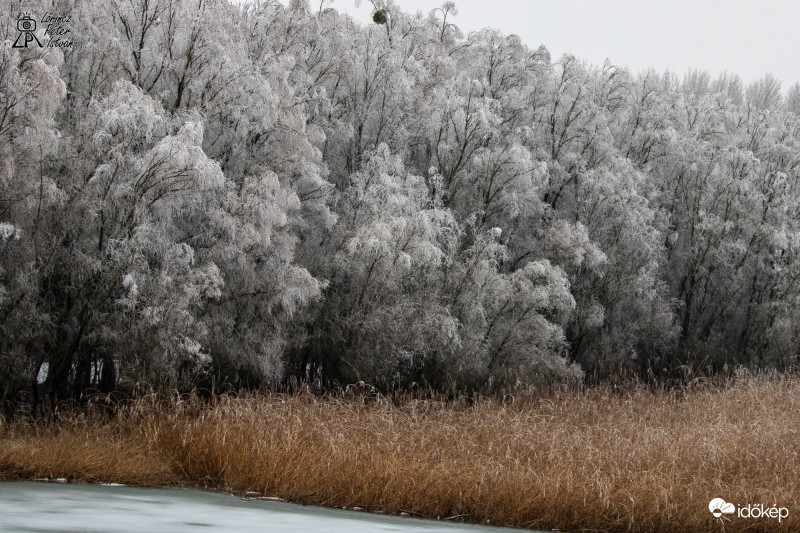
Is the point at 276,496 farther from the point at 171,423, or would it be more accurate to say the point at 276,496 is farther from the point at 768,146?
the point at 768,146

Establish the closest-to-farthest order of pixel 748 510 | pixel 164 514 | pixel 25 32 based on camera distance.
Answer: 1. pixel 164 514
2. pixel 748 510
3. pixel 25 32

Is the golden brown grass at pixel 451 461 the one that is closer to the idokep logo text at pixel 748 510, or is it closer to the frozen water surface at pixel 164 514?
the idokep logo text at pixel 748 510

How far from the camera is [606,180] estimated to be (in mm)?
27375

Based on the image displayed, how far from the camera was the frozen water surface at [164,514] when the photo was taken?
6.83 m

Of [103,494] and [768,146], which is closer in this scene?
[103,494]

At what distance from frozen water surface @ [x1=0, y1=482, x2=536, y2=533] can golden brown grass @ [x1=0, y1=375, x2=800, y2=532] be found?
497 mm

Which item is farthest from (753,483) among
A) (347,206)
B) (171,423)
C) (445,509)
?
(347,206)

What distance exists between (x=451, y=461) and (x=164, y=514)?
4.14 m

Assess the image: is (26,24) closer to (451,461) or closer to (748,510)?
(451,461)

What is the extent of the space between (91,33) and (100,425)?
1064cm

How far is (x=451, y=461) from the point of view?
10539mm

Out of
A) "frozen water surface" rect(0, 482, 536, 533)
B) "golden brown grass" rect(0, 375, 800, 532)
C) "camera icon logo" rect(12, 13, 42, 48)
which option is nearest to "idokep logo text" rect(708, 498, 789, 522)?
"golden brown grass" rect(0, 375, 800, 532)

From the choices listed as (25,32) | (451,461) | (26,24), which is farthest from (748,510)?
(26,24)

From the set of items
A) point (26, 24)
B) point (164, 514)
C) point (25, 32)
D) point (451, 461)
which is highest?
point (26, 24)
